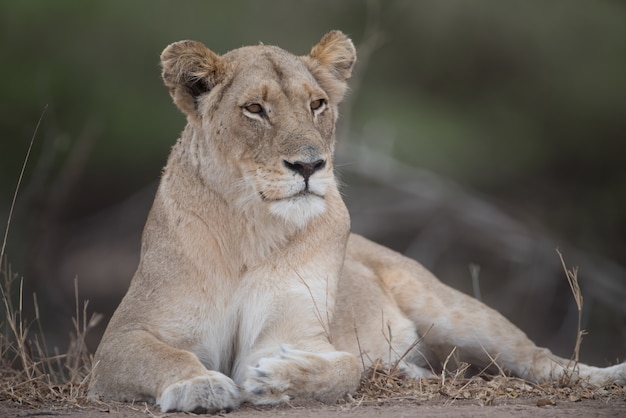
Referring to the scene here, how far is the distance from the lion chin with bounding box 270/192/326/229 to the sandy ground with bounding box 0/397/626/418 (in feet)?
2.37

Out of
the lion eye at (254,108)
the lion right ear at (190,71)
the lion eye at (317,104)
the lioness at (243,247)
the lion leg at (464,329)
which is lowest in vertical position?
the lion leg at (464,329)

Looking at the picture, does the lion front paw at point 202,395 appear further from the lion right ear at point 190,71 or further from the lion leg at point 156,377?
the lion right ear at point 190,71

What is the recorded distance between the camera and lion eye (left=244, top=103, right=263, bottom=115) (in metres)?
4.59

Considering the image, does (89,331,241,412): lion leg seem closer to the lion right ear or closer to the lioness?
the lioness

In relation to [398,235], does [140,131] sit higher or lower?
higher

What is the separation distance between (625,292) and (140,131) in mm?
4818

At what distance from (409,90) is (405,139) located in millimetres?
1657

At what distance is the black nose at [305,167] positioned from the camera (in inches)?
169

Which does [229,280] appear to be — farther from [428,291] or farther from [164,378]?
[428,291]

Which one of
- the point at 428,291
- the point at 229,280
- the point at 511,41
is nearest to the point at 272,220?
the point at 229,280

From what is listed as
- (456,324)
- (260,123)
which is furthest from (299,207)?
(456,324)

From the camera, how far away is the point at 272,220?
462 cm

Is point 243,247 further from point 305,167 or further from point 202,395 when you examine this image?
point 202,395

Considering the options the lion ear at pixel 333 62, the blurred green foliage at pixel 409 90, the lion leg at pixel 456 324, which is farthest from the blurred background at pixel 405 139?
the lion ear at pixel 333 62
